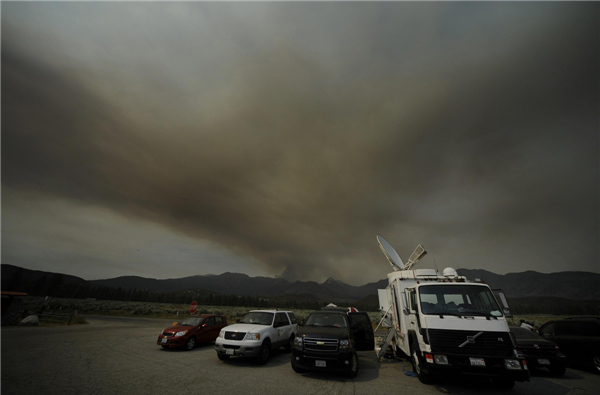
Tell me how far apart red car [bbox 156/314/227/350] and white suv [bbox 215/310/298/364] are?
9.84ft

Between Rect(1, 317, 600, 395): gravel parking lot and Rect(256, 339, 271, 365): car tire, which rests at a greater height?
Rect(256, 339, 271, 365): car tire

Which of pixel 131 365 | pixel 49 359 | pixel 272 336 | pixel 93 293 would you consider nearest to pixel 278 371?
pixel 272 336

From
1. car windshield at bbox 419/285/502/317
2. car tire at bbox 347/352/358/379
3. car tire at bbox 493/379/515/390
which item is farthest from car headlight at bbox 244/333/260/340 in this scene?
car tire at bbox 493/379/515/390

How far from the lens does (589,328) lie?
10.1 meters

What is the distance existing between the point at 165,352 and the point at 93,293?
176 metres

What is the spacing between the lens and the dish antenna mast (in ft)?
40.2

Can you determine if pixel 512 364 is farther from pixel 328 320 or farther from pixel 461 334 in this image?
pixel 328 320

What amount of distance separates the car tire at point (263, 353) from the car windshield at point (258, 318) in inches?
37.9

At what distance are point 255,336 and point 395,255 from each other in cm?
906

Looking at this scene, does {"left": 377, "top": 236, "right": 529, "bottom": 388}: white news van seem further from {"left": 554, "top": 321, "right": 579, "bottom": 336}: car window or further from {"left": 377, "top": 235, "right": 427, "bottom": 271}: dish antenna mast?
{"left": 554, "top": 321, "right": 579, "bottom": 336}: car window

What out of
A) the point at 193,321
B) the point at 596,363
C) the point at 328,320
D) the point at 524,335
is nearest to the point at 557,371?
the point at 524,335

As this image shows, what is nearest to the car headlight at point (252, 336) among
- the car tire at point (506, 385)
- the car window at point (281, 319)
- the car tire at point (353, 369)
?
the car window at point (281, 319)

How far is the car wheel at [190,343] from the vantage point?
12.0m

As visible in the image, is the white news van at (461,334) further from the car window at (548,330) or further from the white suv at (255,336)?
the car window at (548,330)
